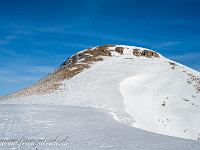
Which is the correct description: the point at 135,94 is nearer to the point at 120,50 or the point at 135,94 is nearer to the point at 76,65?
the point at 76,65

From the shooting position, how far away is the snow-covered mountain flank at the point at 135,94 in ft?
59.6

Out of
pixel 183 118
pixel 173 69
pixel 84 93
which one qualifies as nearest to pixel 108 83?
pixel 84 93

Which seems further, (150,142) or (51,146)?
(150,142)

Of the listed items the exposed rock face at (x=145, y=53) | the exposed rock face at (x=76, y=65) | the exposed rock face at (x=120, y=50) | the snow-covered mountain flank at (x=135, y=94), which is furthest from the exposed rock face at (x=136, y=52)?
the snow-covered mountain flank at (x=135, y=94)

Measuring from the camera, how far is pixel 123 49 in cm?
5147

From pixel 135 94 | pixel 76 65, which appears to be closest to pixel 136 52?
pixel 76 65

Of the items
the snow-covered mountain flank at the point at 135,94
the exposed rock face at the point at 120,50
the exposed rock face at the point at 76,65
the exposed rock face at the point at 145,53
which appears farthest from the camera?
the exposed rock face at the point at 120,50

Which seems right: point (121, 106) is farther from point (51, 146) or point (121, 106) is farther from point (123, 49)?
point (123, 49)

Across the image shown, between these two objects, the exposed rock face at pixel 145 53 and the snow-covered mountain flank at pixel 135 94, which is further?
the exposed rock face at pixel 145 53

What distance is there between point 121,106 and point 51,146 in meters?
13.9

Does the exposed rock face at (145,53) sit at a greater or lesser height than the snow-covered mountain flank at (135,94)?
greater

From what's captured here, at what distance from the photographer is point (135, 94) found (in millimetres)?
24969

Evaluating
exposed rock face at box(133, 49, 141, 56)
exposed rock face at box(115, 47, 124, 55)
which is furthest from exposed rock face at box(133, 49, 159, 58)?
exposed rock face at box(115, 47, 124, 55)

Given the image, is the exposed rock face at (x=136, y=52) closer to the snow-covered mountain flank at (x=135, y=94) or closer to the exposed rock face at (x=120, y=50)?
the exposed rock face at (x=120, y=50)
